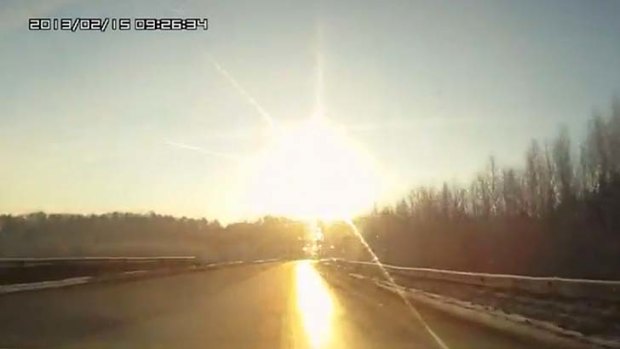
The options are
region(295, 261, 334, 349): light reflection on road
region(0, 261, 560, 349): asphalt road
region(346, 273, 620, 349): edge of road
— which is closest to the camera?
region(0, 261, 560, 349): asphalt road

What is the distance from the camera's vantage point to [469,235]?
70.9 metres

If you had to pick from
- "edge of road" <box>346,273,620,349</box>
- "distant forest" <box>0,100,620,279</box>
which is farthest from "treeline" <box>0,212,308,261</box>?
"edge of road" <box>346,273,620,349</box>

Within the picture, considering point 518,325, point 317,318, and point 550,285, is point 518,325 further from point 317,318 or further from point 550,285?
point 550,285

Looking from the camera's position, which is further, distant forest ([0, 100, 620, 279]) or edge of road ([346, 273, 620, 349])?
distant forest ([0, 100, 620, 279])

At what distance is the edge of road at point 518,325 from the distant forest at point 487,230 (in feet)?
58.5

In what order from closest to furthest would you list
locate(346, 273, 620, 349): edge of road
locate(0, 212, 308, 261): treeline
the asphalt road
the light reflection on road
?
the asphalt road < the light reflection on road < locate(346, 273, 620, 349): edge of road < locate(0, 212, 308, 261): treeline

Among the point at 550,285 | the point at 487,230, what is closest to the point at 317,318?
the point at 550,285

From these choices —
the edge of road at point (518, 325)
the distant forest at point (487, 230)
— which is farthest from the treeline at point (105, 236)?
the edge of road at point (518, 325)

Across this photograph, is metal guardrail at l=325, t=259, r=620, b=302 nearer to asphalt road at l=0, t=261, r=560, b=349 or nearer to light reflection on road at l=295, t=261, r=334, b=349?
asphalt road at l=0, t=261, r=560, b=349

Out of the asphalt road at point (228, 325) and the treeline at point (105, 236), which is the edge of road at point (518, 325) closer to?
the asphalt road at point (228, 325)

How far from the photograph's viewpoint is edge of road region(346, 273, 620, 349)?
15.4 metres

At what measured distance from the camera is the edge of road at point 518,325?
15422 millimetres

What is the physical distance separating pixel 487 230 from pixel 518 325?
51843mm

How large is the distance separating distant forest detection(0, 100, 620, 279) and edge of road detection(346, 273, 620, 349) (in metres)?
17.8
